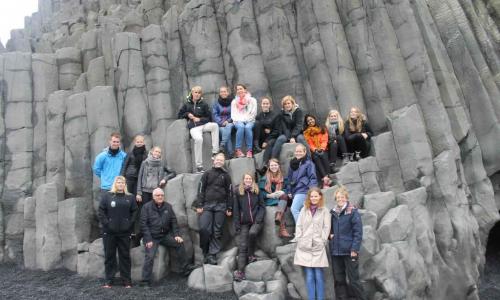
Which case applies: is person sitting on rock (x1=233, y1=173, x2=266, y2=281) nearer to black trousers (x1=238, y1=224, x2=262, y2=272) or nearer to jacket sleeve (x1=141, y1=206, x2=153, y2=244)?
black trousers (x1=238, y1=224, x2=262, y2=272)

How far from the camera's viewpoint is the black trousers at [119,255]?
11.6 metres

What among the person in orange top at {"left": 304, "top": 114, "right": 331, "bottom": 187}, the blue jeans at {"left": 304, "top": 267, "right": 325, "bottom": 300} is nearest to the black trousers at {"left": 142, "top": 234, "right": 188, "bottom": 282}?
the blue jeans at {"left": 304, "top": 267, "right": 325, "bottom": 300}

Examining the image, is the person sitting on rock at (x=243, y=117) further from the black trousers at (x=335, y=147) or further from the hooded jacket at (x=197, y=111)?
the black trousers at (x=335, y=147)

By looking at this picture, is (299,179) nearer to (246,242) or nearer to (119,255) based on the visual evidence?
(246,242)

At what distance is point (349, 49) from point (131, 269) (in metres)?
10.9

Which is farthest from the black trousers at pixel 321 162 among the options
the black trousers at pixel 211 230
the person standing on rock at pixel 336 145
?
the black trousers at pixel 211 230

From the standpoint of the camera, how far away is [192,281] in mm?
11750

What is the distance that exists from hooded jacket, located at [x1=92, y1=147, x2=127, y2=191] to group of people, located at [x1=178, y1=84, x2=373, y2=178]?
245 cm

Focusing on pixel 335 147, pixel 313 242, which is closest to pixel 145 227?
pixel 313 242

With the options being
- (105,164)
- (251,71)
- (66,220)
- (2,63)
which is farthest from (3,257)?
(251,71)

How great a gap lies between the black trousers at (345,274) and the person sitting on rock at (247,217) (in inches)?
88.6

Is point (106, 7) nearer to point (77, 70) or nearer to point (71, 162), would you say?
point (77, 70)

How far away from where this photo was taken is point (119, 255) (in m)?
11.7

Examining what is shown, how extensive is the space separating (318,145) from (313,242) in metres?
4.26
